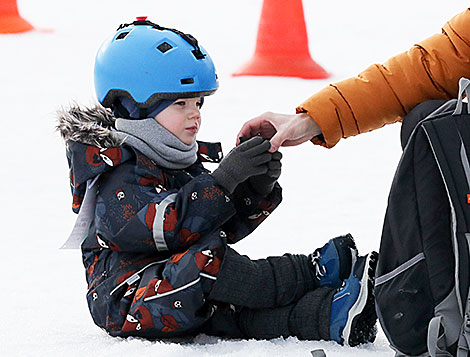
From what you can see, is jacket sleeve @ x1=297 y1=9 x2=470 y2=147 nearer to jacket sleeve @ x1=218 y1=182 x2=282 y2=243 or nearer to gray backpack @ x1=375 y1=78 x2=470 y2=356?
jacket sleeve @ x1=218 y1=182 x2=282 y2=243

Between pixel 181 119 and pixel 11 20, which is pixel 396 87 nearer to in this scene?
pixel 181 119

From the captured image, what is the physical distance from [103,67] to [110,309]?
0.62 meters

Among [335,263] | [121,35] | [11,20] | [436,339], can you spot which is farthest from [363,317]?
[11,20]

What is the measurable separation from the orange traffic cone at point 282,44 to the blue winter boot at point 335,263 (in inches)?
108

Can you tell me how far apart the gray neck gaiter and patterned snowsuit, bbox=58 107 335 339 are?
23 mm

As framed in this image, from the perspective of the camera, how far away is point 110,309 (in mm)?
1992

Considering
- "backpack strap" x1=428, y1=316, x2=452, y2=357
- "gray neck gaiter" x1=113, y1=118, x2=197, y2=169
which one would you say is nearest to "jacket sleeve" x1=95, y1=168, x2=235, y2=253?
"gray neck gaiter" x1=113, y1=118, x2=197, y2=169

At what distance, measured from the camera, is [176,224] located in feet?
6.35

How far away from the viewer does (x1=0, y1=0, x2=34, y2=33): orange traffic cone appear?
506 cm

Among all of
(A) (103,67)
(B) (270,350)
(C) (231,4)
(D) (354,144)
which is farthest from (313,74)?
(B) (270,350)

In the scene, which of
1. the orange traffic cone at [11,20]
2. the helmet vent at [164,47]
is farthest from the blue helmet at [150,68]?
the orange traffic cone at [11,20]

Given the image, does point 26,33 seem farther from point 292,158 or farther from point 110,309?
point 110,309

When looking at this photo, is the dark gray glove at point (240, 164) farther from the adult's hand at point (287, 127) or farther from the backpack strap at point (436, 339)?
the backpack strap at point (436, 339)

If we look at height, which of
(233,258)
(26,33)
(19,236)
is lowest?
(19,236)
